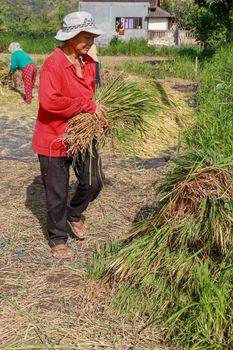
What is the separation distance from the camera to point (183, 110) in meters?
8.11

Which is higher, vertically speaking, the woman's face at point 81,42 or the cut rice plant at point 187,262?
the woman's face at point 81,42

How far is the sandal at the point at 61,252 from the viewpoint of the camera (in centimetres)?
331

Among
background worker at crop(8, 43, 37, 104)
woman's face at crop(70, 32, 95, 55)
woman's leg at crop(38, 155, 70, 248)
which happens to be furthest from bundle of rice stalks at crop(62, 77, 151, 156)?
background worker at crop(8, 43, 37, 104)

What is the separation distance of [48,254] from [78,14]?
1.52 meters

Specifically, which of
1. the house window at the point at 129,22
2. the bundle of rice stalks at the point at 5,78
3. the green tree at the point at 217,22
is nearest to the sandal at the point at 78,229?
the bundle of rice stalks at the point at 5,78

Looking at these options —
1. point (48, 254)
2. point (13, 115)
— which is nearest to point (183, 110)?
point (13, 115)

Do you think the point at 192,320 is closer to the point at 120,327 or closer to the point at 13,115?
the point at 120,327

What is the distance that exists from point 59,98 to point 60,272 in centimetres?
105

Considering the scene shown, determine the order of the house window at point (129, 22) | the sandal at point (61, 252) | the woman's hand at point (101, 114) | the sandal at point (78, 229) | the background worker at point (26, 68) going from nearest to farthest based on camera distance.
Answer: the woman's hand at point (101, 114), the sandal at point (61, 252), the sandal at point (78, 229), the background worker at point (26, 68), the house window at point (129, 22)

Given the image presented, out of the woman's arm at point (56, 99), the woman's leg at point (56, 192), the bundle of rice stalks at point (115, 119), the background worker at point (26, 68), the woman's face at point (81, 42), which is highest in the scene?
the woman's face at point (81, 42)

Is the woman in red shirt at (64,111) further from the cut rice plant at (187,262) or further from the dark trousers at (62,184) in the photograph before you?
the cut rice plant at (187,262)

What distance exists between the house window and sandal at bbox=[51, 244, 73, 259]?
35.8 metres

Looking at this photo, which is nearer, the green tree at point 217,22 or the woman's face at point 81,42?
the woman's face at point 81,42

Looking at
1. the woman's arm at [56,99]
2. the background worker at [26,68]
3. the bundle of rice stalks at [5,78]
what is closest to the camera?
the woman's arm at [56,99]
